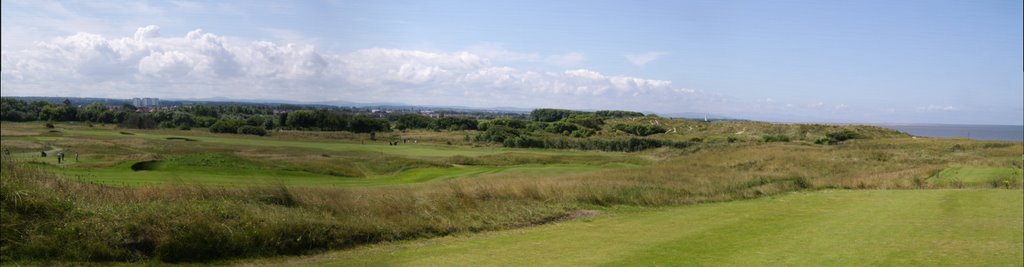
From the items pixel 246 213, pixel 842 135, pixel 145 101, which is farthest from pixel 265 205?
pixel 842 135

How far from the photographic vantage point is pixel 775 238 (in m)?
12.2

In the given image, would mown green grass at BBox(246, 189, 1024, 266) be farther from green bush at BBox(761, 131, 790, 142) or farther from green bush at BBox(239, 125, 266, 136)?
green bush at BBox(761, 131, 790, 142)

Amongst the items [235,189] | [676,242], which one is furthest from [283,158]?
[676,242]

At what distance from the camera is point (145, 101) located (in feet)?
149

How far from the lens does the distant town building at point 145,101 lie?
43.5 metres

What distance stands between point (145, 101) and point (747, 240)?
47.4 meters

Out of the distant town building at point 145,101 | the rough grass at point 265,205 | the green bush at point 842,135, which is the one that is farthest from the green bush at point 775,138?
the distant town building at point 145,101

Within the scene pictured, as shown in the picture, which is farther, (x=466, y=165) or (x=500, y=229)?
(x=466, y=165)

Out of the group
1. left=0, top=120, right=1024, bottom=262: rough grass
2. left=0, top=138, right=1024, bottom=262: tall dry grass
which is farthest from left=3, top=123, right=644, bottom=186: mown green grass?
left=0, top=138, right=1024, bottom=262: tall dry grass

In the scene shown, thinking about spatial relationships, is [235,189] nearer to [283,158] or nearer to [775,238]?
[775,238]

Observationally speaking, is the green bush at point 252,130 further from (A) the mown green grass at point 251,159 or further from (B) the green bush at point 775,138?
(B) the green bush at point 775,138

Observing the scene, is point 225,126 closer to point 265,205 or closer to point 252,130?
point 252,130

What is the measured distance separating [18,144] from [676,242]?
32908mm

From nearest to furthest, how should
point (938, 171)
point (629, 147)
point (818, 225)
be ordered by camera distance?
1. point (818, 225)
2. point (938, 171)
3. point (629, 147)
